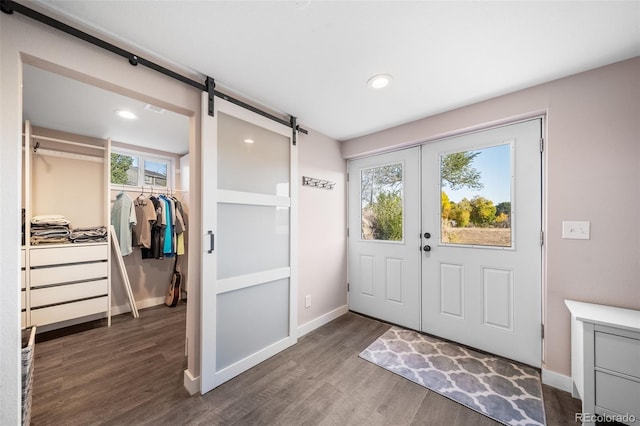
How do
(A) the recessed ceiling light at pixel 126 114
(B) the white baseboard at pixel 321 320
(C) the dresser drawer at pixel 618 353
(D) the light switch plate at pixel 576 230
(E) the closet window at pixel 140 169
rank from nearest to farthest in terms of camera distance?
1. (C) the dresser drawer at pixel 618 353
2. (D) the light switch plate at pixel 576 230
3. (A) the recessed ceiling light at pixel 126 114
4. (B) the white baseboard at pixel 321 320
5. (E) the closet window at pixel 140 169

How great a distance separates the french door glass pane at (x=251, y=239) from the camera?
6.45ft

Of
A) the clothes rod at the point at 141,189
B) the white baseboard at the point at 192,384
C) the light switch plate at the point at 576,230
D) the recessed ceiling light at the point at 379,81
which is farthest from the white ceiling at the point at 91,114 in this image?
the light switch plate at the point at 576,230

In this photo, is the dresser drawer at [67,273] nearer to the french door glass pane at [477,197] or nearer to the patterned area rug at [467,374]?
the patterned area rug at [467,374]

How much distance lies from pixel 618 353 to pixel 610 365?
83 millimetres

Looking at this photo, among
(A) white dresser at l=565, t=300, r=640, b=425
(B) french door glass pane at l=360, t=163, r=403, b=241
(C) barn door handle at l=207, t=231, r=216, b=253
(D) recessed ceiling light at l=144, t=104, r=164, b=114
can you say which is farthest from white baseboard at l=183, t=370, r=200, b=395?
(A) white dresser at l=565, t=300, r=640, b=425

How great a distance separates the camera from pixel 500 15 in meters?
1.28

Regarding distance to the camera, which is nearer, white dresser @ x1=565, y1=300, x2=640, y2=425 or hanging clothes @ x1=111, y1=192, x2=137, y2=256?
white dresser @ x1=565, y1=300, x2=640, y2=425

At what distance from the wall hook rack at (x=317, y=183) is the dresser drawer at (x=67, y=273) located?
2.60 meters

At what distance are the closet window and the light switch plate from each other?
15.5 feet

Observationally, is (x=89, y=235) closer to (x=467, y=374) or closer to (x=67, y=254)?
(x=67, y=254)

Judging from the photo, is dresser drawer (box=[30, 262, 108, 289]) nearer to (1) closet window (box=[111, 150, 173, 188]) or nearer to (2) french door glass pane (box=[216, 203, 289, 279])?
(1) closet window (box=[111, 150, 173, 188])

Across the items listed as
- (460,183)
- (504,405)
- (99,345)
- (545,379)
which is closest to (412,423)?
(504,405)

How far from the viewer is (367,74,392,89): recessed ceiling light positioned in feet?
5.92

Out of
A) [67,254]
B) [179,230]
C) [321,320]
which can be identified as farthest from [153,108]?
[321,320]
